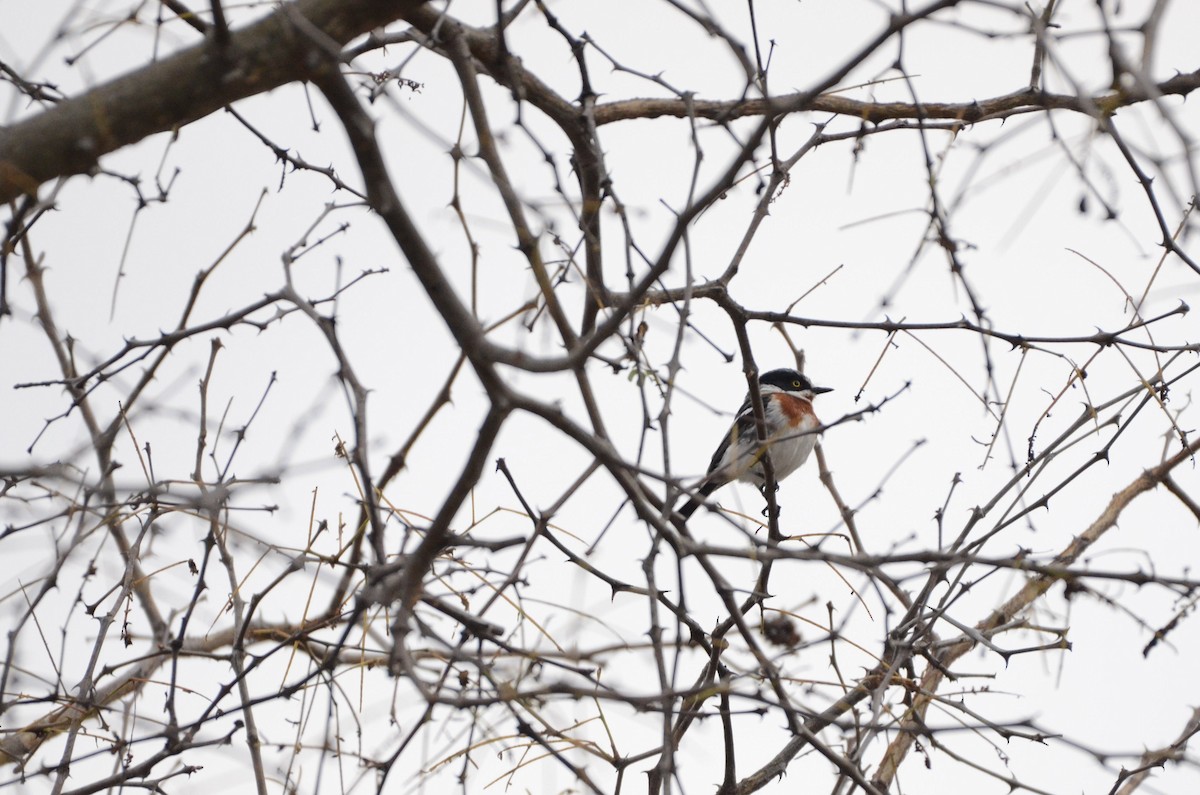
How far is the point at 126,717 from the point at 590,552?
5.30 feet

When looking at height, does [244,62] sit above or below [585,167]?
below

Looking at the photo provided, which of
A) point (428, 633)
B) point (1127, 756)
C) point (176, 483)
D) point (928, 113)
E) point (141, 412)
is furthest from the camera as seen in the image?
point (928, 113)

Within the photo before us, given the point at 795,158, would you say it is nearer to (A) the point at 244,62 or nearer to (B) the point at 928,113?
(B) the point at 928,113

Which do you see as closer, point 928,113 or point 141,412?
point 141,412

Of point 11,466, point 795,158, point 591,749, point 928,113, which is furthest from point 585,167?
point 11,466

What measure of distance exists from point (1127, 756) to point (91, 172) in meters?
2.70

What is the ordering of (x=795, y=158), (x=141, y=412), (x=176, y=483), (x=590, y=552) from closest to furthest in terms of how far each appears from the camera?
(x=590, y=552)
(x=176, y=483)
(x=141, y=412)
(x=795, y=158)

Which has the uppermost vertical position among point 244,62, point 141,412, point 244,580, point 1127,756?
point 141,412

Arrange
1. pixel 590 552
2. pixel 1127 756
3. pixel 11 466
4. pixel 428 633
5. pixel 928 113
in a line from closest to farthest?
1. pixel 11 466
2. pixel 428 633
3. pixel 1127 756
4. pixel 590 552
5. pixel 928 113

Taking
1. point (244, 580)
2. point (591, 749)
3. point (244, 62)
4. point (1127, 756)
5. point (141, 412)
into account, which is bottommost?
point (1127, 756)

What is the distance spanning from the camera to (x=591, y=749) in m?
3.01

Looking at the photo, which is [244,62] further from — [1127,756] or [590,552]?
[1127,756]

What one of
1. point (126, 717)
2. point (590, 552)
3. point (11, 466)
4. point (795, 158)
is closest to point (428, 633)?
point (590, 552)

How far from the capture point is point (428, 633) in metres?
2.64
